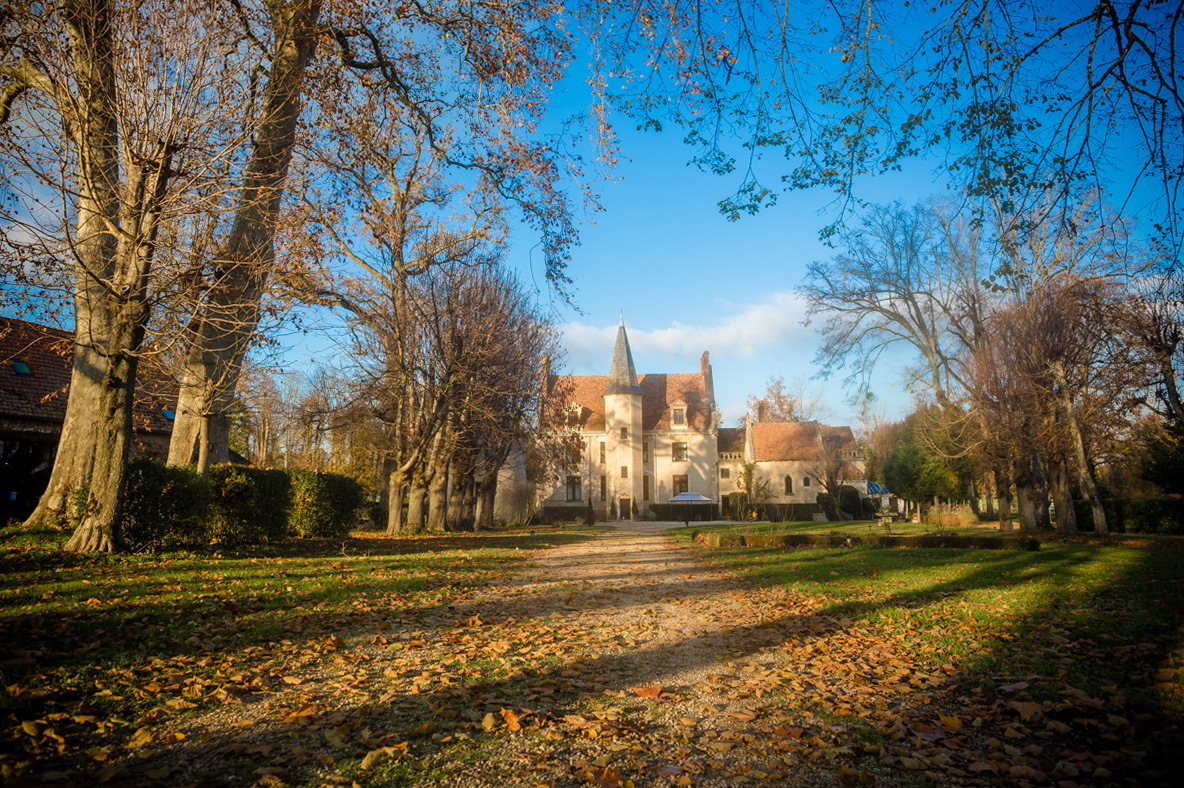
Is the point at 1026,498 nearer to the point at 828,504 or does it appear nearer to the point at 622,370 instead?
the point at 828,504

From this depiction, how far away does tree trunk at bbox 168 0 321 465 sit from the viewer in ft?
36.9

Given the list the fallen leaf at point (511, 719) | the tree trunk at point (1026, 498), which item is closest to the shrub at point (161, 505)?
the fallen leaf at point (511, 719)

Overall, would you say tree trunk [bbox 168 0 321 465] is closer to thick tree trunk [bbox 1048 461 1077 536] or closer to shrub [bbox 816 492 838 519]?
thick tree trunk [bbox 1048 461 1077 536]

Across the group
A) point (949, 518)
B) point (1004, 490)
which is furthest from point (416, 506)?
point (949, 518)

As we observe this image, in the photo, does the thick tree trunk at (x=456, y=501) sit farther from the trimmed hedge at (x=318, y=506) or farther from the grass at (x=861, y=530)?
the grass at (x=861, y=530)

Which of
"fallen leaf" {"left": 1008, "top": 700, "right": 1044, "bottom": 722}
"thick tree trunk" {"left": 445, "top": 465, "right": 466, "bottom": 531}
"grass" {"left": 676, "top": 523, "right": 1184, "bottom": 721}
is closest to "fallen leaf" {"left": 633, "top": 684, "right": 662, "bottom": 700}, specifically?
"fallen leaf" {"left": 1008, "top": 700, "right": 1044, "bottom": 722}

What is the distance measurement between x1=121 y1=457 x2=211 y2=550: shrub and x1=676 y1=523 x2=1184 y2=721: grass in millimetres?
9967

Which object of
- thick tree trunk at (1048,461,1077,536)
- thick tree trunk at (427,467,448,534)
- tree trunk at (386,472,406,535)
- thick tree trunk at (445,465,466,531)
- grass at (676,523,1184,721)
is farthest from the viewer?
thick tree trunk at (445,465,466,531)

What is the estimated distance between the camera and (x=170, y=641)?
5215mm

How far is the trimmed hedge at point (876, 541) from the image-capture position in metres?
16.2

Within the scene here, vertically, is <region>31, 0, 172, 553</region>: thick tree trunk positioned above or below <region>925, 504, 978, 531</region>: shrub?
above

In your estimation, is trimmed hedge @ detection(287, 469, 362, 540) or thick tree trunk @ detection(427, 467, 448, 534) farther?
thick tree trunk @ detection(427, 467, 448, 534)

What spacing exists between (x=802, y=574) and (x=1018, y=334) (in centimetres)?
1327

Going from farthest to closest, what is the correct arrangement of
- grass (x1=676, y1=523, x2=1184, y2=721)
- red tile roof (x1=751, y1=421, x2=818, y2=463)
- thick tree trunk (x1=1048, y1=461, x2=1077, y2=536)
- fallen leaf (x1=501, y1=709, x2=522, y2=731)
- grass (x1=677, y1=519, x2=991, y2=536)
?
red tile roof (x1=751, y1=421, x2=818, y2=463) < grass (x1=677, y1=519, x2=991, y2=536) < thick tree trunk (x1=1048, y1=461, x2=1077, y2=536) < grass (x1=676, y1=523, x2=1184, y2=721) < fallen leaf (x1=501, y1=709, x2=522, y2=731)
